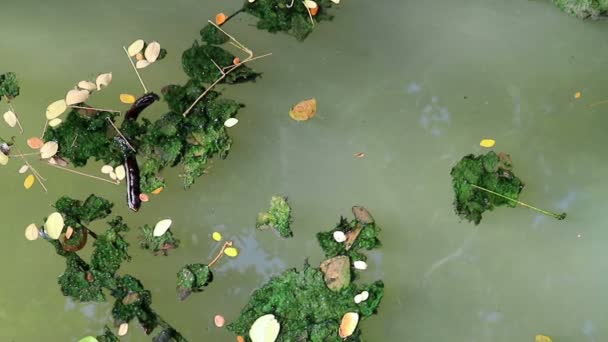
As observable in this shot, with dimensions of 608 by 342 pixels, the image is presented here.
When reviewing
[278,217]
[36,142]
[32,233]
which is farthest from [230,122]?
[32,233]

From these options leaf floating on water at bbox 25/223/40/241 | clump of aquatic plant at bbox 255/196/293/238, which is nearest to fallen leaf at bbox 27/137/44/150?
leaf floating on water at bbox 25/223/40/241

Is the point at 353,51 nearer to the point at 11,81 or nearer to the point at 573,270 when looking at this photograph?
the point at 573,270

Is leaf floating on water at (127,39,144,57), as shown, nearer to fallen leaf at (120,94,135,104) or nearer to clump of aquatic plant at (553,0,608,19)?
fallen leaf at (120,94,135,104)

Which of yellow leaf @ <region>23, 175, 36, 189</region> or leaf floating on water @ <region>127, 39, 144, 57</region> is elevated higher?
leaf floating on water @ <region>127, 39, 144, 57</region>

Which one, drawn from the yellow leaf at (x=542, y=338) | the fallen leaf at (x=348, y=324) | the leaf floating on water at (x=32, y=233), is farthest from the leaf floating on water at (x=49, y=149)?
the yellow leaf at (x=542, y=338)

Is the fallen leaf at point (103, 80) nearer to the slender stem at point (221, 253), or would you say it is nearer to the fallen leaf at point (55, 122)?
the fallen leaf at point (55, 122)

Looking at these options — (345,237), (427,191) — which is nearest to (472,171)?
(427,191)

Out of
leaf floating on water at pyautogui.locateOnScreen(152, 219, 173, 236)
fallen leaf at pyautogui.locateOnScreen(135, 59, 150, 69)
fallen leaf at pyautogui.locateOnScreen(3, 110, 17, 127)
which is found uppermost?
fallen leaf at pyautogui.locateOnScreen(135, 59, 150, 69)

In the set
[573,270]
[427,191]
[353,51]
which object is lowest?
[573,270]
